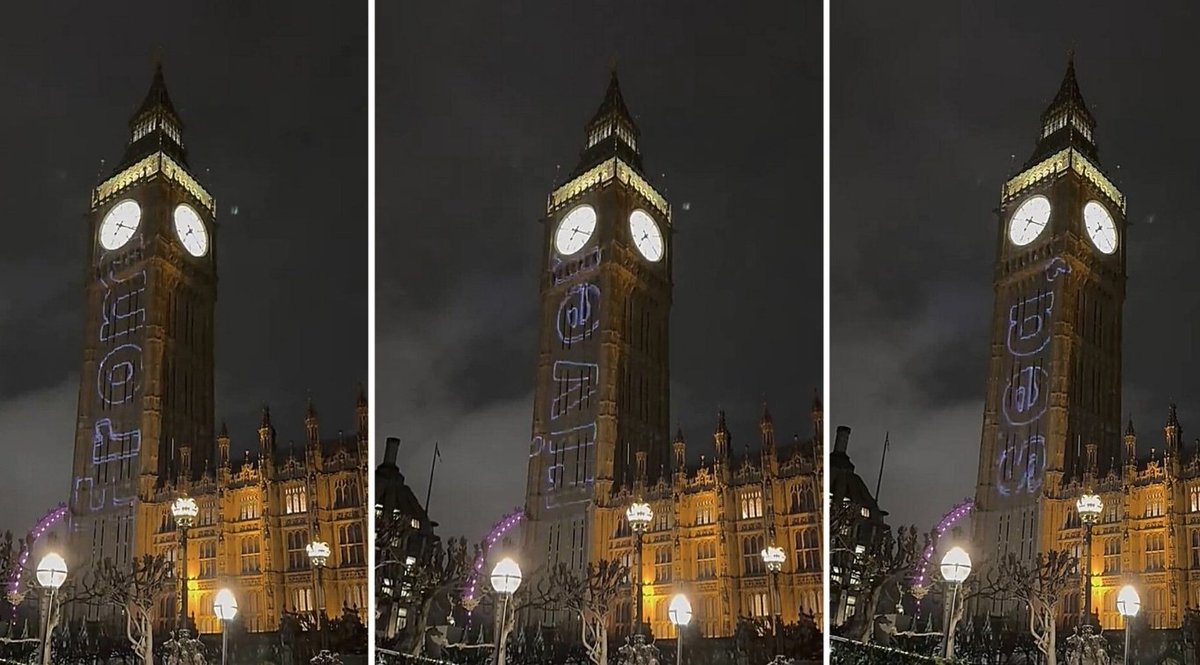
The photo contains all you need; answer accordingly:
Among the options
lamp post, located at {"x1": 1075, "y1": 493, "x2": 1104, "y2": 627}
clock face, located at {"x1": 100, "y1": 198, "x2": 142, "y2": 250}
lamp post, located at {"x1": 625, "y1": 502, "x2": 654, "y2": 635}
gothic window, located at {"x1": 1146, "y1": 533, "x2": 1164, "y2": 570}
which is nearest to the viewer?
gothic window, located at {"x1": 1146, "y1": 533, "x2": 1164, "y2": 570}

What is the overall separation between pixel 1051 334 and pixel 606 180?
2037mm

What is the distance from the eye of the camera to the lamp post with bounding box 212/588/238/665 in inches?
246

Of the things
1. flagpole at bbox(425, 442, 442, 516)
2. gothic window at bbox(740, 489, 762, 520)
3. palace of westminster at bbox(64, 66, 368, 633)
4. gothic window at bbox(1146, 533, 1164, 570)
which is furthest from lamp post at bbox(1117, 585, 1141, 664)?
palace of westminster at bbox(64, 66, 368, 633)

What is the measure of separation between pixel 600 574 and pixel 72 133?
3006 mm

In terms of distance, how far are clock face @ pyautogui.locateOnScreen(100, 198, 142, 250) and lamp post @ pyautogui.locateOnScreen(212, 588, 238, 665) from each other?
1580mm

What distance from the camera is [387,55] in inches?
263

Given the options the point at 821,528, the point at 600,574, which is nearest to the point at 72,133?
the point at 600,574

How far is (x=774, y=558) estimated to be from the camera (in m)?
6.32

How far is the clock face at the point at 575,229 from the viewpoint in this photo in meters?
6.68

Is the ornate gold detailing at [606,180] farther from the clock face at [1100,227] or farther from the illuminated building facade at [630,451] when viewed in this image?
the clock face at [1100,227]

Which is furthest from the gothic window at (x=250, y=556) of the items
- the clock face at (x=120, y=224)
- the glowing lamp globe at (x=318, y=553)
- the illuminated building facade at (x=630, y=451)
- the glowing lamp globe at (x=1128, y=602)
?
the glowing lamp globe at (x=1128, y=602)

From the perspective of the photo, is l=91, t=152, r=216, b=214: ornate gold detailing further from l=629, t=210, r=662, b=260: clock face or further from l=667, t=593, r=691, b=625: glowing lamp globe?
l=667, t=593, r=691, b=625: glowing lamp globe

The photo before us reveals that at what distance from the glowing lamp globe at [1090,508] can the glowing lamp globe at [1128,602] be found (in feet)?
0.97

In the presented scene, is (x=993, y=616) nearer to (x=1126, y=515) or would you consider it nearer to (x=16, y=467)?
(x=1126, y=515)
